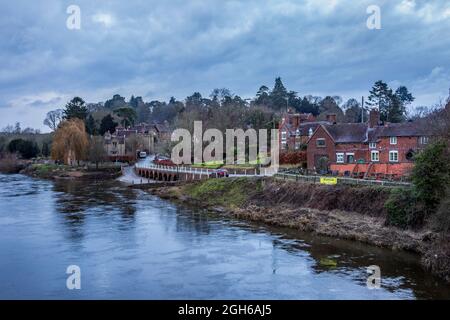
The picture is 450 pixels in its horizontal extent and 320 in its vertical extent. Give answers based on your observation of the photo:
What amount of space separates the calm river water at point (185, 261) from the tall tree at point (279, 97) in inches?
4191

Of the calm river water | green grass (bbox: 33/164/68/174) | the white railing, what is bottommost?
the calm river water

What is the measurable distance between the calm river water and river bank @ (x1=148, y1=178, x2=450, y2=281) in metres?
1.22

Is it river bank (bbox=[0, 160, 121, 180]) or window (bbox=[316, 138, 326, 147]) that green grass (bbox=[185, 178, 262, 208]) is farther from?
river bank (bbox=[0, 160, 121, 180])

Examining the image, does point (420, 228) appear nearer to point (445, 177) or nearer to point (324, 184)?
point (445, 177)

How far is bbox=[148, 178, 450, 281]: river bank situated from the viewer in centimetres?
3086

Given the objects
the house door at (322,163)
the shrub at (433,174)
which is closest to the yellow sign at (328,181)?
the shrub at (433,174)

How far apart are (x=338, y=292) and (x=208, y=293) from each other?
6247 mm

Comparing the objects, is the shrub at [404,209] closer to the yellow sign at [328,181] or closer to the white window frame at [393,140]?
the yellow sign at [328,181]

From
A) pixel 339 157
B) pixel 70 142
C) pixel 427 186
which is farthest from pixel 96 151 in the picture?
pixel 427 186

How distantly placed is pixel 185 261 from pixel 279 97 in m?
127

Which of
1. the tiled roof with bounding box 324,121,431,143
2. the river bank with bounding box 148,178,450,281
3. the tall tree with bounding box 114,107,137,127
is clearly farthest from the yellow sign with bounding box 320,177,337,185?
the tall tree with bounding box 114,107,137,127

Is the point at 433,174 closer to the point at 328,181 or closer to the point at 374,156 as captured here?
the point at 328,181

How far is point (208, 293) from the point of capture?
22.9 metres

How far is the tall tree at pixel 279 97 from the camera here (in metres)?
148
